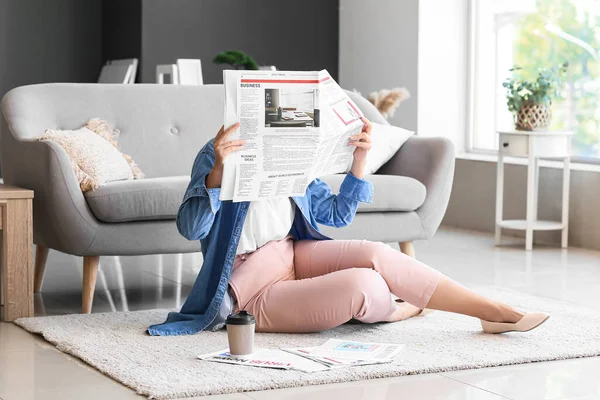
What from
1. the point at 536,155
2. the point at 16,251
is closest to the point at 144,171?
the point at 16,251

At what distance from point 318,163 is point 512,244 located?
3.03m

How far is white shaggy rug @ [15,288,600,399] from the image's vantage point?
8.42ft

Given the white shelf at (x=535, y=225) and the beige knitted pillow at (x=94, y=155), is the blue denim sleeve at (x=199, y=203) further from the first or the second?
the white shelf at (x=535, y=225)

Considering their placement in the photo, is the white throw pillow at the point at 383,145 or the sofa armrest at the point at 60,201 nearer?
the sofa armrest at the point at 60,201

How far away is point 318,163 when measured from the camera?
289cm

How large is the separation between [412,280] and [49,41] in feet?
19.2

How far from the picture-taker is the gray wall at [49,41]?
8.00m

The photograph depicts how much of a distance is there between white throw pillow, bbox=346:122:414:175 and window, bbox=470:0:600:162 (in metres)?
1.48

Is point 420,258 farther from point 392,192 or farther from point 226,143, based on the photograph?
point 226,143

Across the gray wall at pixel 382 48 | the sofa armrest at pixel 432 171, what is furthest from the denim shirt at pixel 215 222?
the gray wall at pixel 382 48

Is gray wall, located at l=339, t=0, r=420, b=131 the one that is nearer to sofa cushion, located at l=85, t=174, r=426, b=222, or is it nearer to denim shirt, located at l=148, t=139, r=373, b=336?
sofa cushion, located at l=85, t=174, r=426, b=222

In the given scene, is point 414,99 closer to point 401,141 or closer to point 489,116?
point 489,116

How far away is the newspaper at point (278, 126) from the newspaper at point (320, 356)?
1.44ft

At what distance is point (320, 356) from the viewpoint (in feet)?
9.13
